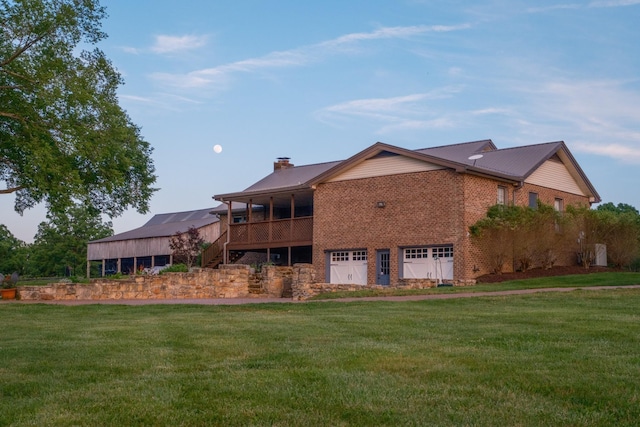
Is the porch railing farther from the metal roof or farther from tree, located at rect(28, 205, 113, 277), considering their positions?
tree, located at rect(28, 205, 113, 277)

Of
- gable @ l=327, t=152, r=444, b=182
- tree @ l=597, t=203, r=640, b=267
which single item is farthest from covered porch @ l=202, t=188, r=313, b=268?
tree @ l=597, t=203, r=640, b=267

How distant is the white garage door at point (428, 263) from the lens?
28.9m

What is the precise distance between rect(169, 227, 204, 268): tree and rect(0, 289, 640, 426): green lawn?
27.5 meters

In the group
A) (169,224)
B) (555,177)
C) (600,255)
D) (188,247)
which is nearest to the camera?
(600,255)

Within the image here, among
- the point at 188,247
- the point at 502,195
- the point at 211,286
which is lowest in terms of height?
the point at 211,286

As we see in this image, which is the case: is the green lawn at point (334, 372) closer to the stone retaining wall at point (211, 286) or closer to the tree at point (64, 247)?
the stone retaining wall at point (211, 286)

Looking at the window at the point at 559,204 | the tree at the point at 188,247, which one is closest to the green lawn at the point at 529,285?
the window at the point at 559,204

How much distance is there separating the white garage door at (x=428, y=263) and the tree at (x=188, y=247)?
48.7 feet

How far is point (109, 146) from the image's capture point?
2531 centimetres

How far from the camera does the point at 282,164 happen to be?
41.8 meters

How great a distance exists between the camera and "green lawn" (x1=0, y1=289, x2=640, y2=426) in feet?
19.0

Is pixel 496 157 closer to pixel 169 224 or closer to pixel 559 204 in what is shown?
pixel 559 204

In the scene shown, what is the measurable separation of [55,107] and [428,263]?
48.2 ft

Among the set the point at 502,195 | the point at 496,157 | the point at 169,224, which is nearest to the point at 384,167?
the point at 502,195
